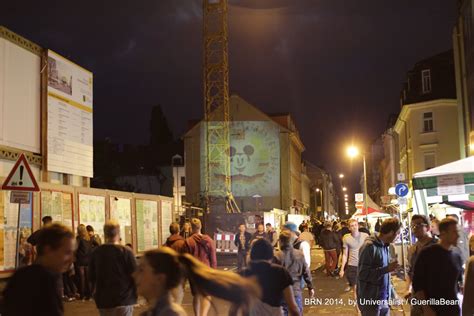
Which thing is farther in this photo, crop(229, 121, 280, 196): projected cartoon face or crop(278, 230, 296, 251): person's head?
crop(229, 121, 280, 196): projected cartoon face

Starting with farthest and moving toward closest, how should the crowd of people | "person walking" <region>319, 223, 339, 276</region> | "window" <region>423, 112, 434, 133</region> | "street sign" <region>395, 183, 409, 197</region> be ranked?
1. "window" <region>423, 112, 434, 133</region>
2. "person walking" <region>319, 223, 339, 276</region>
3. "street sign" <region>395, 183, 409, 197</region>
4. the crowd of people

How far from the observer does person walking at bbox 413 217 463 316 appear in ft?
23.6

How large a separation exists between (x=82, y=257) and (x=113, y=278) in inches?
350

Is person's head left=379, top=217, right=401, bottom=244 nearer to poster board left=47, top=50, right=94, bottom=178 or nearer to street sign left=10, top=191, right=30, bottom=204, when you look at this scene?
street sign left=10, top=191, right=30, bottom=204

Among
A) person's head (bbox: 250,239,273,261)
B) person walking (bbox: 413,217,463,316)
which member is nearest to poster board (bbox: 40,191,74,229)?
person's head (bbox: 250,239,273,261)

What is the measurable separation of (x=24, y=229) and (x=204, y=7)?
50.1 m

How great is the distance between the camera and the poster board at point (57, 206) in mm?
16203

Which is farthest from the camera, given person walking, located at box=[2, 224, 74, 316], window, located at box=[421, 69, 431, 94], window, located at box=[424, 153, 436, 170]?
window, located at box=[424, 153, 436, 170]

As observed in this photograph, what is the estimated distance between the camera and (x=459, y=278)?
7.57 m

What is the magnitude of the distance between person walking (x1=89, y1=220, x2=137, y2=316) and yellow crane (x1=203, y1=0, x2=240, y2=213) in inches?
1996

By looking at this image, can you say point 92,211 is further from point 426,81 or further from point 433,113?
point 426,81

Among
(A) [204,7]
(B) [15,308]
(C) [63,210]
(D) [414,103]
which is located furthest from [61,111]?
(A) [204,7]

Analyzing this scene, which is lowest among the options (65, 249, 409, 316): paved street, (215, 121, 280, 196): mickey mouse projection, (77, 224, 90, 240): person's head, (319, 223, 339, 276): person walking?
(65, 249, 409, 316): paved street

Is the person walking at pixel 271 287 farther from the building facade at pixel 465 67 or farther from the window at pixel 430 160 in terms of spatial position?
the window at pixel 430 160
